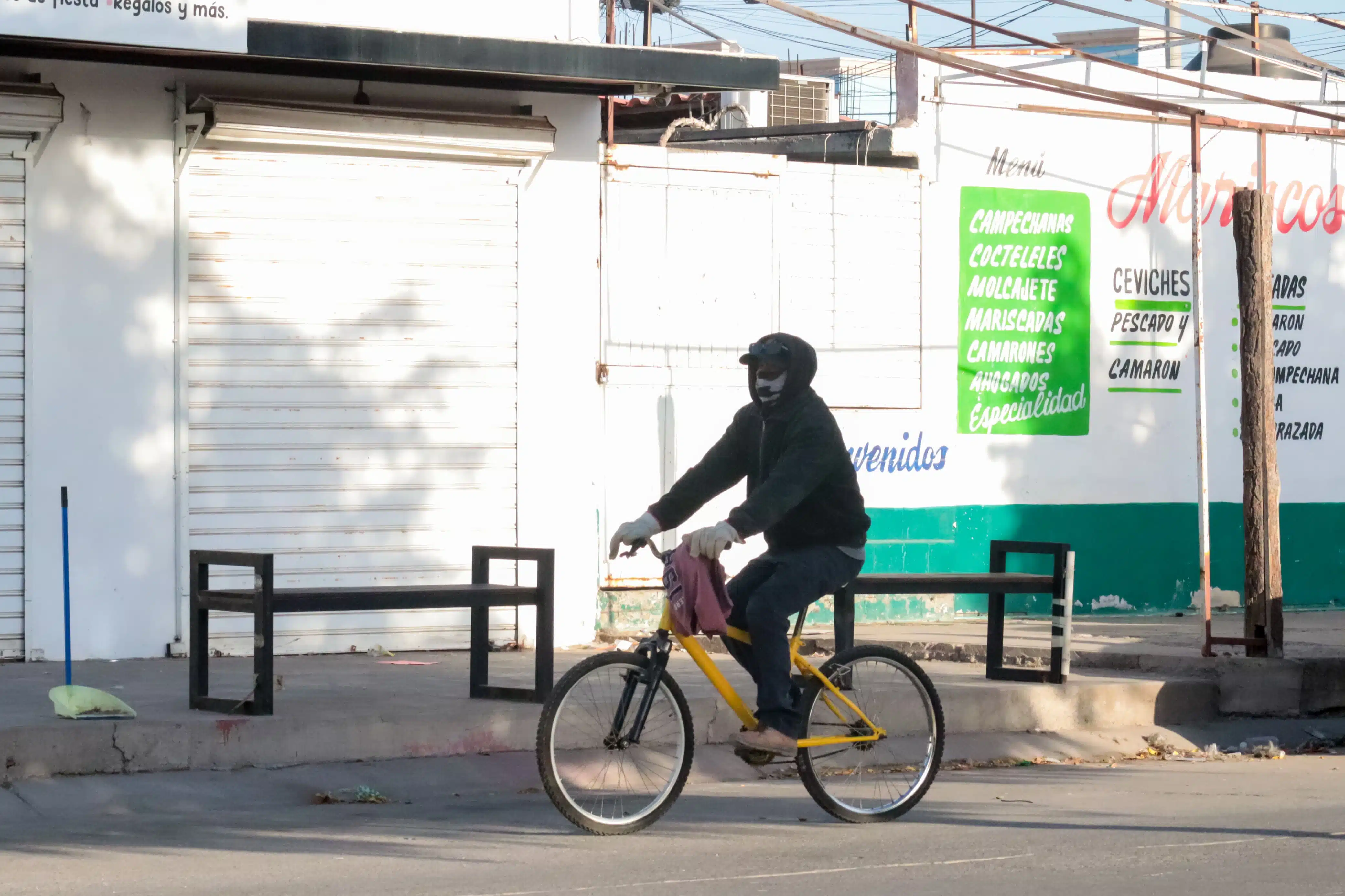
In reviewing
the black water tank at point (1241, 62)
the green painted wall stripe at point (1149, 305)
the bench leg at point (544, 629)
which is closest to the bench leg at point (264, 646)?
the bench leg at point (544, 629)

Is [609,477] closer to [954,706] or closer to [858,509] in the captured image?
[954,706]

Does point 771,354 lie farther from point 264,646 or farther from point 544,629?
point 264,646

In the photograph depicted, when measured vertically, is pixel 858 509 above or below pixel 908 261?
below

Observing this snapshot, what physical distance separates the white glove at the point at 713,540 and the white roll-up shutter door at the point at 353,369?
16.9 ft

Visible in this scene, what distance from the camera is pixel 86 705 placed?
8.00m

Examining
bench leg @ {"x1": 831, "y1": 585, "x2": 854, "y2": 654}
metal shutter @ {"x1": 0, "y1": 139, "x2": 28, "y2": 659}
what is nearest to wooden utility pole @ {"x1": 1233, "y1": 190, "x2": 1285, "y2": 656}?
bench leg @ {"x1": 831, "y1": 585, "x2": 854, "y2": 654}

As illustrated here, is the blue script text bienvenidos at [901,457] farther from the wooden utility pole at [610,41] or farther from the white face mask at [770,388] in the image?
the white face mask at [770,388]

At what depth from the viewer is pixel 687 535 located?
22.3ft

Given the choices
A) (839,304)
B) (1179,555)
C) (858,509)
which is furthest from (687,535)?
(1179,555)

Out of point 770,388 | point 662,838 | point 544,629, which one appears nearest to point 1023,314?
point 544,629

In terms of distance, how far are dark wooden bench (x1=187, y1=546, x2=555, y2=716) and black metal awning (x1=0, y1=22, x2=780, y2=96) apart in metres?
3.32

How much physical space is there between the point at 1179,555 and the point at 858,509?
8.45m

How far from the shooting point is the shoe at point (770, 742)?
22.5ft

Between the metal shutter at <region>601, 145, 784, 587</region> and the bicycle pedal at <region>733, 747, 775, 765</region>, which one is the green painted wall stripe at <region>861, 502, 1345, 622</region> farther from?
the bicycle pedal at <region>733, 747, 775, 765</region>
